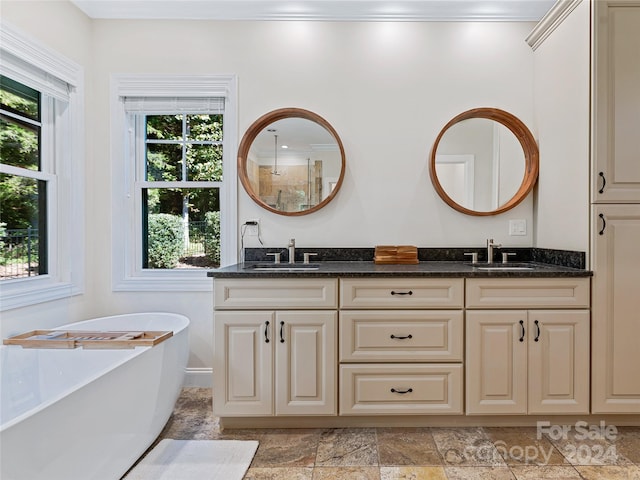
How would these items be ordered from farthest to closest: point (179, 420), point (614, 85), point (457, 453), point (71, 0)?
1. point (71, 0)
2. point (179, 420)
3. point (614, 85)
4. point (457, 453)

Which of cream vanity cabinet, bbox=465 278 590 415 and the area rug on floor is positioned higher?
cream vanity cabinet, bbox=465 278 590 415

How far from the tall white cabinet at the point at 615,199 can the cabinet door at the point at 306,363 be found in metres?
1.47

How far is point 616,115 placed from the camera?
6.82ft

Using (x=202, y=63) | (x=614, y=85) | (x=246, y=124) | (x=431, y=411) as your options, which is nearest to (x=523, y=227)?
(x=614, y=85)

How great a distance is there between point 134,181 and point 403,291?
2103 millimetres

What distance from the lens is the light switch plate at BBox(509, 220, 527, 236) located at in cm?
270

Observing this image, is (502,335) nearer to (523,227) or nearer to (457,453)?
(457,453)

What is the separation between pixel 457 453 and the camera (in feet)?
6.35

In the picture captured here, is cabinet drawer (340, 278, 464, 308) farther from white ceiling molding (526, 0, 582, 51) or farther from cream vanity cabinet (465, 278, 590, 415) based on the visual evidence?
white ceiling molding (526, 0, 582, 51)

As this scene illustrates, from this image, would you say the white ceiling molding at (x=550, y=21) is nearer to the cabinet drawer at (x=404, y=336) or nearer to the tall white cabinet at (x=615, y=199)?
the tall white cabinet at (x=615, y=199)

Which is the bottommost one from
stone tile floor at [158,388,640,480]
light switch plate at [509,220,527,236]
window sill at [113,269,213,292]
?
stone tile floor at [158,388,640,480]

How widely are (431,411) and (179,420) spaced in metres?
1.48

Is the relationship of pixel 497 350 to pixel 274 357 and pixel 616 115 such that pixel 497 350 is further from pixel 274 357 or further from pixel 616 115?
pixel 616 115

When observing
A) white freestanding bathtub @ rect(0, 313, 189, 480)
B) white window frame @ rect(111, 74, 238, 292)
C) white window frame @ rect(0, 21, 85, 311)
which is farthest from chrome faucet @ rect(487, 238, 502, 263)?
white window frame @ rect(0, 21, 85, 311)
